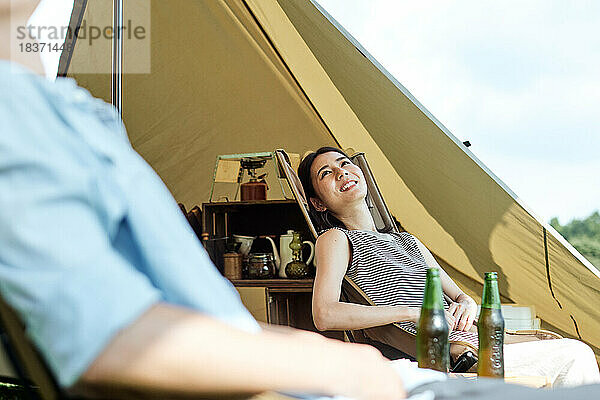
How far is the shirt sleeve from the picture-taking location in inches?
15.3

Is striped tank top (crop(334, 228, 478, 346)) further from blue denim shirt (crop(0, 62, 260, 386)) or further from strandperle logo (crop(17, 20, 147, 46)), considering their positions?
strandperle logo (crop(17, 20, 147, 46))

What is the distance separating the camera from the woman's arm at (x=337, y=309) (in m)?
1.70

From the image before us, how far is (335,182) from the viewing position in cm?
211

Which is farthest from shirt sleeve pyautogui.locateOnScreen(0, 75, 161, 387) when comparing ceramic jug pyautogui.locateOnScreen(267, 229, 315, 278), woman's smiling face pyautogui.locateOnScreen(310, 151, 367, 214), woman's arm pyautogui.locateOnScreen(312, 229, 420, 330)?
ceramic jug pyautogui.locateOnScreen(267, 229, 315, 278)

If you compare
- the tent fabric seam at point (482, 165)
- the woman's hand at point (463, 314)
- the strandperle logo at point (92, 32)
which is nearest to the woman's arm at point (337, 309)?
the woman's hand at point (463, 314)

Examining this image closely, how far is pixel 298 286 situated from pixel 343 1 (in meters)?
12.8

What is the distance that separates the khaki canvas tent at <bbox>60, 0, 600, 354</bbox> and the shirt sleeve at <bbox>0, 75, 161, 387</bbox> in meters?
2.49

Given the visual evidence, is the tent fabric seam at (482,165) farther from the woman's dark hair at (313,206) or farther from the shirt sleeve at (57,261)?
the shirt sleeve at (57,261)

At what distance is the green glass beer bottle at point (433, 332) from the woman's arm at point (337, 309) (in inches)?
25.7

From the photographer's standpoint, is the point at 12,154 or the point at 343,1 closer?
→ the point at 12,154

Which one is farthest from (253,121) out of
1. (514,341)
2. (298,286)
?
(514,341)

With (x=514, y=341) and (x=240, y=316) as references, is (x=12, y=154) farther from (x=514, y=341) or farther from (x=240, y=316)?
(x=514, y=341)

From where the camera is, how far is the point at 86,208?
424 millimetres

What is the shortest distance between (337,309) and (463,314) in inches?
15.3
